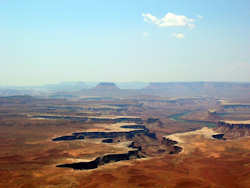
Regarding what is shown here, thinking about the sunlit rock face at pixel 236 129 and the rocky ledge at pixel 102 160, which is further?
the sunlit rock face at pixel 236 129

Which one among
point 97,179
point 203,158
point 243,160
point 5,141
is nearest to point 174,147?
point 203,158

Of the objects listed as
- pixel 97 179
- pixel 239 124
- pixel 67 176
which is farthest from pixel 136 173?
pixel 239 124

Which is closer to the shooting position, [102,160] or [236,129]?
[102,160]

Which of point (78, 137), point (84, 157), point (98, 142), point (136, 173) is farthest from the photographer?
point (78, 137)

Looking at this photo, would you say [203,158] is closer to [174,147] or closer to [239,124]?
[174,147]

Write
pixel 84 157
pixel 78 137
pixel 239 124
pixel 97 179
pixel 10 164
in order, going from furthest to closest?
pixel 239 124 → pixel 78 137 → pixel 84 157 → pixel 10 164 → pixel 97 179

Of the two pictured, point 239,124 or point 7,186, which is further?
point 239,124

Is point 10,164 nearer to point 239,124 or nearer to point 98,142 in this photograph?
point 98,142

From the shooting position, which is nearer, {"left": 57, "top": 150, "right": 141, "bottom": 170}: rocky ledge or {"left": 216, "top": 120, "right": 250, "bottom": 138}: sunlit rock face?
{"left": 57, "top": 150, "right": 141, "bottom": 170}: rocky ledge

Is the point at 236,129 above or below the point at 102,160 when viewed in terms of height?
below
